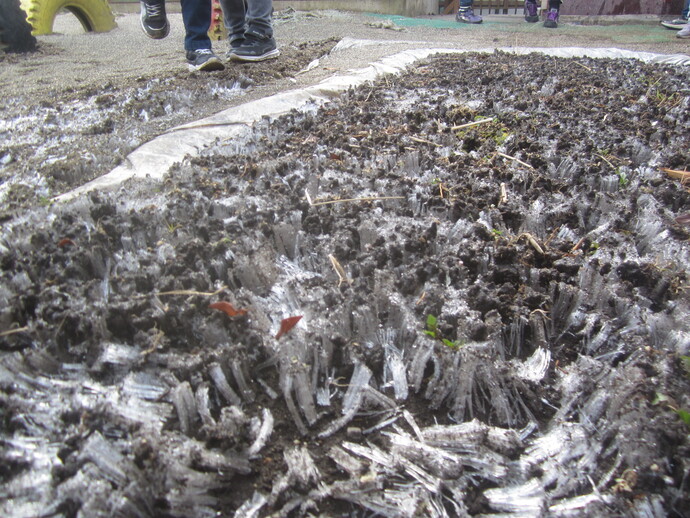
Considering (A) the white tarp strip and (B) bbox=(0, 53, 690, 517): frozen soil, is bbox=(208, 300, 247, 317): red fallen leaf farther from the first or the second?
(A) the white tarp strip

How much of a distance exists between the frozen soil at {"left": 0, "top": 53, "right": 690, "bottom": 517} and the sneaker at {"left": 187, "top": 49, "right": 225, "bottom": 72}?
2.03 m

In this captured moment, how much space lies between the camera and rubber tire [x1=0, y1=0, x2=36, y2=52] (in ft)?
16.1

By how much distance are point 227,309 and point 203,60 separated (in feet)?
10.7

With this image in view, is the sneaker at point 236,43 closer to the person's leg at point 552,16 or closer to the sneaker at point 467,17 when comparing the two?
the sneaker at point 467,17

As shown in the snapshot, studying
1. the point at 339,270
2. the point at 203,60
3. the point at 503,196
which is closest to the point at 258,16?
the point at 203,60

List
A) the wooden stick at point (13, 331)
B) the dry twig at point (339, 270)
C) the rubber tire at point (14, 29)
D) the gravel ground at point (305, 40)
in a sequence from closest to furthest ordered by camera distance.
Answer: the wooden stick at point (13, 331)
the dry twig at point (339, 270)
the gravel ground at point (305, 40)
the rubber tire at point (14, 29)

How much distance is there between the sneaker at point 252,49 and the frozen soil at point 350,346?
2423mm

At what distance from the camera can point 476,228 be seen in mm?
1329

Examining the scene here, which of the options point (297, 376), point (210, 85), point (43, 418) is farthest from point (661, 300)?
point (210, 85)

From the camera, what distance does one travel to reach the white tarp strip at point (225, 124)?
1.77 metres

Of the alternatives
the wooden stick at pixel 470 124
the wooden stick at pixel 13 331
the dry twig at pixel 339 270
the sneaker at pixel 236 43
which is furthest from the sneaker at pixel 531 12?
the wooden stick at pixel 13 331

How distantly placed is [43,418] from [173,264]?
0.44 meters

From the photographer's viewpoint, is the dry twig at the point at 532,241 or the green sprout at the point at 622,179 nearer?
the dry twig at the point at 532,241

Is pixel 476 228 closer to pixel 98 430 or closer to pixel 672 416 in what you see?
pixel 672 416
